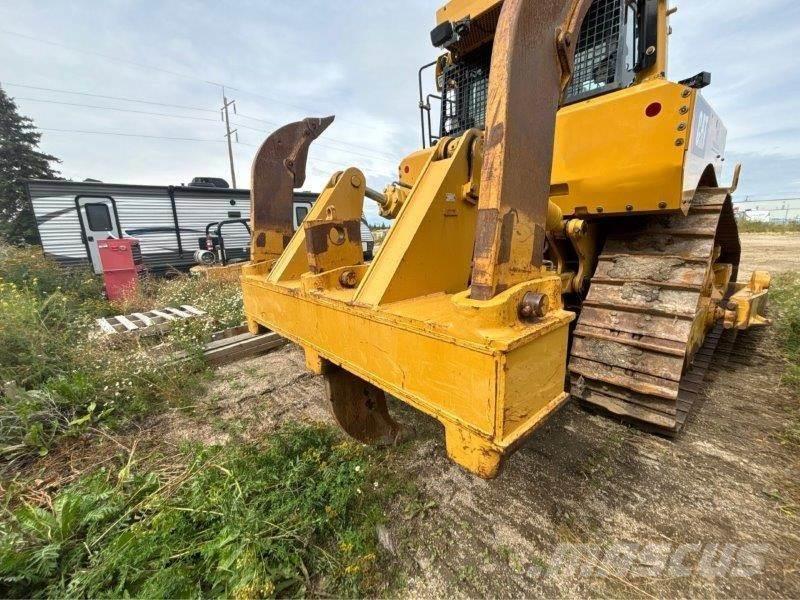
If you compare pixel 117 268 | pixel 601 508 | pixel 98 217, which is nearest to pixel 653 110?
pixel 601 508

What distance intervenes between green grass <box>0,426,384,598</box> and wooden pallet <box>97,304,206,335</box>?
8.96 ft

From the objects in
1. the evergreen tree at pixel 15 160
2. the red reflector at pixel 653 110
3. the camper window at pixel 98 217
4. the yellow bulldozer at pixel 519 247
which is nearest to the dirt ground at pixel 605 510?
the yellow bulldozer at pixel 519 247

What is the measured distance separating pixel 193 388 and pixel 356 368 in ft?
8.36

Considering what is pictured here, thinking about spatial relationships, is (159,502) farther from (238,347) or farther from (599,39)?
(599,39)

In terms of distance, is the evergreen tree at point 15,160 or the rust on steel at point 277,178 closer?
the rust on steel at point 277,178

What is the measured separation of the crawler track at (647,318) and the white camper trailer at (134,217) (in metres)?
7.27

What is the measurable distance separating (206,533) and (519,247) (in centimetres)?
196

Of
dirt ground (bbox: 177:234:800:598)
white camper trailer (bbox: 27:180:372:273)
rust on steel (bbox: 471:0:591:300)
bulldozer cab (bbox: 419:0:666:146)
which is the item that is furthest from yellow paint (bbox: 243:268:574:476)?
white camper trailer (bbox: 27:180:372:273)

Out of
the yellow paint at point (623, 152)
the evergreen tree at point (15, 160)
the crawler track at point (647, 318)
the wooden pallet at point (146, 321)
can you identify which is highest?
the evergreen tree at point (15, 160)

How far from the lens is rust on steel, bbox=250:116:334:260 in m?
2.73

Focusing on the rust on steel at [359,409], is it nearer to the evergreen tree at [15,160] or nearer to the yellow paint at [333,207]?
the yellow paint at [333,207]

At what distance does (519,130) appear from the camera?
1.13m

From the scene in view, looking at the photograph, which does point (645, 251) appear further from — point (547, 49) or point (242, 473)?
point (242, 473)

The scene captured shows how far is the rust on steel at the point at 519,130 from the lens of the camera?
1070mm
